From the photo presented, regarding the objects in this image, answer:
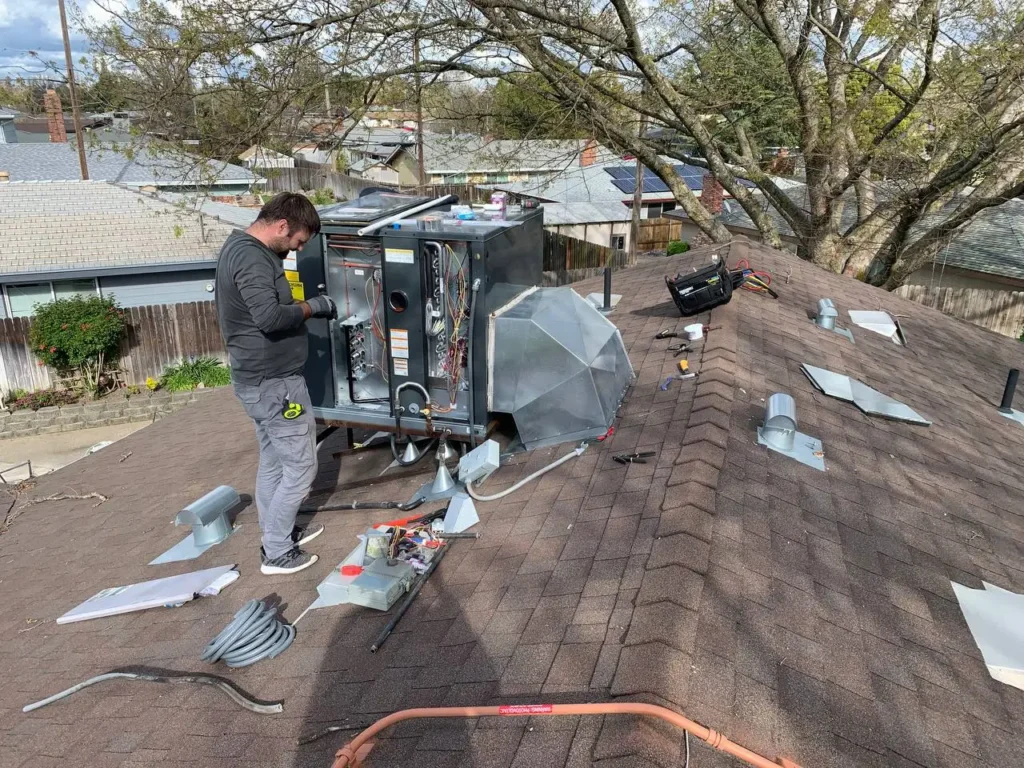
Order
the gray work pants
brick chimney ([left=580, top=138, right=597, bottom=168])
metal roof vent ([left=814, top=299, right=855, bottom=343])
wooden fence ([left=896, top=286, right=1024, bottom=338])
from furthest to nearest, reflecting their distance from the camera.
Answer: wooden fence ([left=896, top=286, right=1024, bottom=338]) → brick chimney ([left=580, top=138, right=597, bottom=168]) → metal roof vent ([left=814, top=299, right=855, bottom=343]) → the gray work pants

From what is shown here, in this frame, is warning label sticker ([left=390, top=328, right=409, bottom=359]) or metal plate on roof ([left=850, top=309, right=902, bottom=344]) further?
metal plate on roof ([left=850, top=309, right=902, bottom=344])

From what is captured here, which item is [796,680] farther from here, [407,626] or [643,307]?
[643,307]

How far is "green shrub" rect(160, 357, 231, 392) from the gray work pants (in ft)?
42.6

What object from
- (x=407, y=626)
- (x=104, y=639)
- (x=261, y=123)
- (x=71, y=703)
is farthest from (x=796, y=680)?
(x=261, y=123)

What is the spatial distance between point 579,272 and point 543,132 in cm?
856

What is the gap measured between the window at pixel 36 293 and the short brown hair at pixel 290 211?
15188 mm

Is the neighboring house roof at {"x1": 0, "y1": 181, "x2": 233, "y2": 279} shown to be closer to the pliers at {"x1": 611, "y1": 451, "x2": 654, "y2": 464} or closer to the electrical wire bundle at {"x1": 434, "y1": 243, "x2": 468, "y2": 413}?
the electrical wire bundle at {"x1": 434, "y1": 243, "x2": 468, "y2": 413}

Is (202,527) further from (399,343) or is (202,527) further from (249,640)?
(399,343)

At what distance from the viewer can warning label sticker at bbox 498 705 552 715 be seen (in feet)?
7.17

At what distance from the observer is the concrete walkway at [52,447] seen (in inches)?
499

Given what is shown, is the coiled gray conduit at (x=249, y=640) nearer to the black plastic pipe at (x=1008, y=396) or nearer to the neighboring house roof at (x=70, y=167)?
the black plastic pipe at (x=1008, y=396)

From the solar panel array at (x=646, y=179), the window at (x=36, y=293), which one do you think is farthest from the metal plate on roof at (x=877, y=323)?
the solar panel array at (x=646, y=179)

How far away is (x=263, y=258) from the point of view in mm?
3461

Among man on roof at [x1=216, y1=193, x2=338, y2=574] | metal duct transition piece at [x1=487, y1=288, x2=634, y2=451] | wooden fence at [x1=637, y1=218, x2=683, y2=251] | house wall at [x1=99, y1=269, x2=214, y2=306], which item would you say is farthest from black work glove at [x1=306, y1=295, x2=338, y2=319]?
wooden fence at [x1=637, y1=218, x2=683, y2=251]
